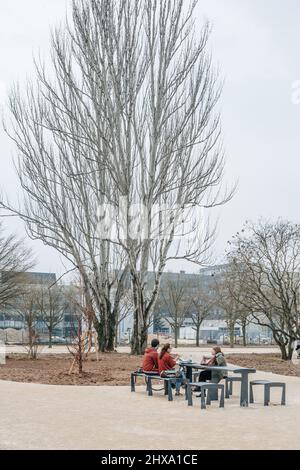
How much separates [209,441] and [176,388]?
5.13 meters

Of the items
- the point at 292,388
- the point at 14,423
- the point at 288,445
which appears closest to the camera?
the point at 288,445

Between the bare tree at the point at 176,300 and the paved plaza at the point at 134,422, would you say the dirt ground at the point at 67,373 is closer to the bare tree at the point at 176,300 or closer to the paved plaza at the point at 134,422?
the paved plaza at the point at 134,422

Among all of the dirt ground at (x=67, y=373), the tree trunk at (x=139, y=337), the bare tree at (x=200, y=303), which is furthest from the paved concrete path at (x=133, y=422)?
the bare tree at (x=200, y=303)

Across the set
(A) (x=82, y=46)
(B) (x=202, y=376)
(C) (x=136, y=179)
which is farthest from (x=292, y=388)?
(A) (x=82, y=46)

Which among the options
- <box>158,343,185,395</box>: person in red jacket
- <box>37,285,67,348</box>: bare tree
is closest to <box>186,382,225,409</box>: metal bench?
<box>158,343,185,395</box>: person in red jacket

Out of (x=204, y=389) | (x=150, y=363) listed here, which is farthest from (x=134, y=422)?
(x=150, y=363)

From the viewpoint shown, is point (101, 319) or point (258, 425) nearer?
point (258, 425)

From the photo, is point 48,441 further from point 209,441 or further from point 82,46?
point 82,46

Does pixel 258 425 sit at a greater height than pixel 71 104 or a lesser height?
lesser

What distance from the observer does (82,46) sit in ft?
83.8

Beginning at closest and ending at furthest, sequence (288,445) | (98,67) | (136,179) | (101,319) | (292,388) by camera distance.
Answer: (288,445) < (292,388) < (98,67) < (136,179) < (101,319)

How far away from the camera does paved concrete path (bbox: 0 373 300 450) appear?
→ 8.23m

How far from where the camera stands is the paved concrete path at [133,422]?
8.23 metres

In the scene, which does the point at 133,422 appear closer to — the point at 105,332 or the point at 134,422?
the point at 134,422
